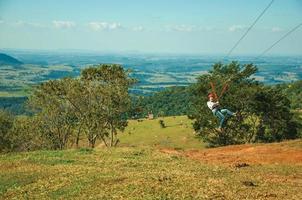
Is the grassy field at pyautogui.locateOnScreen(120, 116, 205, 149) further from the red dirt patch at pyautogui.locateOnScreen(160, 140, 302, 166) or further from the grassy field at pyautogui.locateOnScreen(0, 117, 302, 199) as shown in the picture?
the grassy field at pyautogui.locateOnScreen(0, 117, 302, 199)

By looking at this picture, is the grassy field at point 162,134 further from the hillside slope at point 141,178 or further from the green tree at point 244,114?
the hillside slope at point 141,178

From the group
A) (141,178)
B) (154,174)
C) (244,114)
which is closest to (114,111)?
(244,114)

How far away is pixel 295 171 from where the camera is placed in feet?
86.2

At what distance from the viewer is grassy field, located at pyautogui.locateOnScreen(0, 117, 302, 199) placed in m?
19.7

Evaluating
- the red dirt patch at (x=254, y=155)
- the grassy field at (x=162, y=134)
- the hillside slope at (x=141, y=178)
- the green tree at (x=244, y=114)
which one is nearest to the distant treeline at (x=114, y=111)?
the green tree at (x=244, y=114)

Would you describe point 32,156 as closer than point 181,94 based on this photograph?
Yes

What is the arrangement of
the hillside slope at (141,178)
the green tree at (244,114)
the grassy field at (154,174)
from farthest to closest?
the green tree at (244,114) < the grassy field at (154,174) < the hillside slope at (141,178)

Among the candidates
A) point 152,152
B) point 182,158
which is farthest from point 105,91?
point 182,158

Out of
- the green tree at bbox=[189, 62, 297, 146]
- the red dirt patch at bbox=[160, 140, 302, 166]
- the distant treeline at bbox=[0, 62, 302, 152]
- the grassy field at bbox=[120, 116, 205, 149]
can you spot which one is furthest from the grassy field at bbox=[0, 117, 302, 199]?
the grassy field at bbox=[120, 116, 205, 149]

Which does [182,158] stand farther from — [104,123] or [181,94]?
[181,94]

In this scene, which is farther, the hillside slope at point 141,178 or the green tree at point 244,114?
the green tree at point 244,114

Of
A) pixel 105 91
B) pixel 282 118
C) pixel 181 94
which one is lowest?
pixel 181 94

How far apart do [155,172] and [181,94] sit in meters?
151

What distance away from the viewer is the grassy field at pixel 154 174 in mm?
19734
